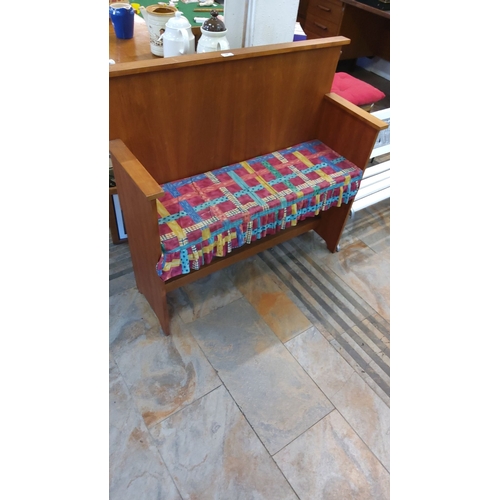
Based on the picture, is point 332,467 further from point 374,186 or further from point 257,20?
point 257,20

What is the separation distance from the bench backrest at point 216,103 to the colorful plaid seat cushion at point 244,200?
3.8 inches

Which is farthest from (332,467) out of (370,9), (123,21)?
(370,9)

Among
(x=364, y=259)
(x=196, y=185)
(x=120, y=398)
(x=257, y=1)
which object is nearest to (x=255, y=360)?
(x=120, y=398)

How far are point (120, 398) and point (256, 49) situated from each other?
4.75 ft

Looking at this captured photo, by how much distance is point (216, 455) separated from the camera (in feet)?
4.41

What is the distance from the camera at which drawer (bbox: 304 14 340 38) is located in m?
3.44

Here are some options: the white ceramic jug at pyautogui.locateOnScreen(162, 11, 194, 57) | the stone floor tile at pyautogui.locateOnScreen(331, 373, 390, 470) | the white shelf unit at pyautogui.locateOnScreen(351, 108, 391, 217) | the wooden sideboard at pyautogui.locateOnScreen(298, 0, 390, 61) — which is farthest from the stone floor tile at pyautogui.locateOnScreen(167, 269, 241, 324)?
the wooden sideboard at pyautogui.locateOnScreen(298, 0, 390, 61)

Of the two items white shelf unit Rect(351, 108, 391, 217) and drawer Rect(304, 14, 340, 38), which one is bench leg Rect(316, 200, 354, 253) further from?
drawer Rect(304, 14, 340, 38)

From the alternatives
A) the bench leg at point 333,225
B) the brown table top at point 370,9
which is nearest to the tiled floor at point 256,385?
the bench leg at point 333,225

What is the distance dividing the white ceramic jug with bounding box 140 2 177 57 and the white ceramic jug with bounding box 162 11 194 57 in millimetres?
76

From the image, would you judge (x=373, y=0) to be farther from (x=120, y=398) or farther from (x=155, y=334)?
(x=120, y=398)

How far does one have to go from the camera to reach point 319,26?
3.58 m

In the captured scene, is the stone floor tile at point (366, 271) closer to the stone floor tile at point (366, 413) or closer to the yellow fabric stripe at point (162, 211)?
the stone floor tile at point (366, 413)

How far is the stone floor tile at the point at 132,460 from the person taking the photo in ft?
4.06
